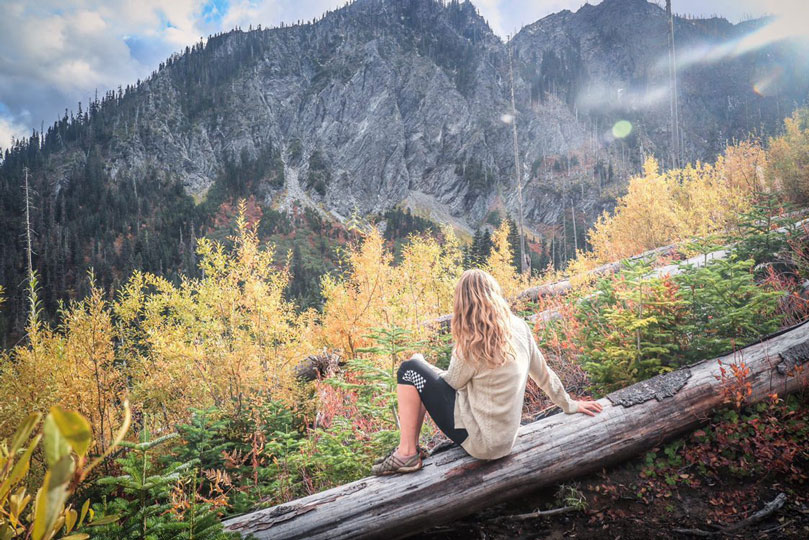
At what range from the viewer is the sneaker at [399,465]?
2.25 metres

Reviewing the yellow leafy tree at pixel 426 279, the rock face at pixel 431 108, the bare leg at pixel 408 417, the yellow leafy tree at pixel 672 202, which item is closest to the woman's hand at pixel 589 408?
the bare leg at pixel 408 417

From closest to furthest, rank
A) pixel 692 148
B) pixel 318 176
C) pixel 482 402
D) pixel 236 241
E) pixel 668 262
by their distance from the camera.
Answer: pixel 482 402, pixel 668 262, pixel 236 241, pixel 318 176, pixel 692 148

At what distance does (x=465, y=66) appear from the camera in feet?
315

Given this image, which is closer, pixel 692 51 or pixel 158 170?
pixel 158 170

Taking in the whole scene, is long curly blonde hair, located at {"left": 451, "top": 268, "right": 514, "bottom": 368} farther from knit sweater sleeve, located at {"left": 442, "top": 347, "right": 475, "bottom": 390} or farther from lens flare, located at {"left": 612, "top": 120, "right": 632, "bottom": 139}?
lens flare, located at {"left": 612, "top": 120, "right": 632, "bottom": 139}

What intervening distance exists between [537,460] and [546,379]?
1.61 feet

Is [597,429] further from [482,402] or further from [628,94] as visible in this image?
[628,94]

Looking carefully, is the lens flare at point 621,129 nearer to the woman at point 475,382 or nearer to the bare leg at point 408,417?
the woman at point 475,382

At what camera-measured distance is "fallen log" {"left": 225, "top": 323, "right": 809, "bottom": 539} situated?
6.93ft

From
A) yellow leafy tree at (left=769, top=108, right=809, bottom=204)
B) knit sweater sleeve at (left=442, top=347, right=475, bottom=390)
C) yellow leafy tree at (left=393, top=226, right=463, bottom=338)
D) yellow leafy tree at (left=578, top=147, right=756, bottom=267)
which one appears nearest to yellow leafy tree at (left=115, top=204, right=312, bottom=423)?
yellow leafy tree at (left=393, top=226, right=463, bottom=338)

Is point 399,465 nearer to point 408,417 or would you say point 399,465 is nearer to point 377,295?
point 408,417

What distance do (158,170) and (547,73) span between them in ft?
327

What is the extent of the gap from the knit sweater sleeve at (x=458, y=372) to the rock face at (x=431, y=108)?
233ft

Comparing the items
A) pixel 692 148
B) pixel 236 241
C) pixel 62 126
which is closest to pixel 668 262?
pixel 236 241
